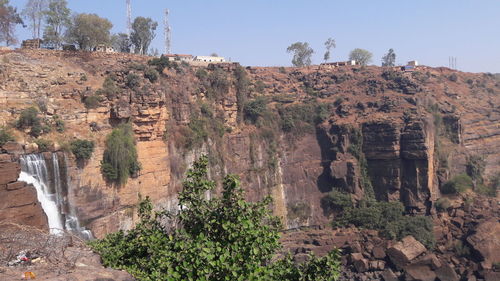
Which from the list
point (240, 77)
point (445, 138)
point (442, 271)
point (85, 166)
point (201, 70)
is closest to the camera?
point (85, 166)

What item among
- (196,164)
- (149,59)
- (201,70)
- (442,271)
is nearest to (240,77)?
(201,70)

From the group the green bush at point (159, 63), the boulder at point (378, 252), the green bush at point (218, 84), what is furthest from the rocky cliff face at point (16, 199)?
the boulder at point (378, 252)

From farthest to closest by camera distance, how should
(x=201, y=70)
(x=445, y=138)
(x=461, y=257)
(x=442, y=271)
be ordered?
(x=445, y=138) → (x=201, y=70) → (x=461, y=257) → (x=442, y=271)

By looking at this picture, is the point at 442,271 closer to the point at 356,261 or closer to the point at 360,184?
the point at 356,261

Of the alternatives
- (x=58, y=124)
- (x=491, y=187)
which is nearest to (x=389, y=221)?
(x=491, y=187)

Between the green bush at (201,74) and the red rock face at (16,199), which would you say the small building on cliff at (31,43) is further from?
the red rock face at (16,199)

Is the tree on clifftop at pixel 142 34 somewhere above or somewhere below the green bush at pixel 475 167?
above

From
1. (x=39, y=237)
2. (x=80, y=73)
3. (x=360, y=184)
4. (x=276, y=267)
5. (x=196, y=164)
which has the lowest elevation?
(x=360, y=184)

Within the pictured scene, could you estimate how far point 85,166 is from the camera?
25391mm

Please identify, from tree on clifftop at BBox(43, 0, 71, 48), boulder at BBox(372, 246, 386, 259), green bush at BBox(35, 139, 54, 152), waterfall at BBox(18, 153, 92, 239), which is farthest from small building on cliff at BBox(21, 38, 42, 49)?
boulder at BBox(372, 246, 386, 259)

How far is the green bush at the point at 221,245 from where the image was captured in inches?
305

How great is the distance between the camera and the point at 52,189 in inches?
917

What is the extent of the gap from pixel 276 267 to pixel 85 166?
60.4ft

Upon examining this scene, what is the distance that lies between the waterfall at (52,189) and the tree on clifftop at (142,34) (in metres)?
25.6
